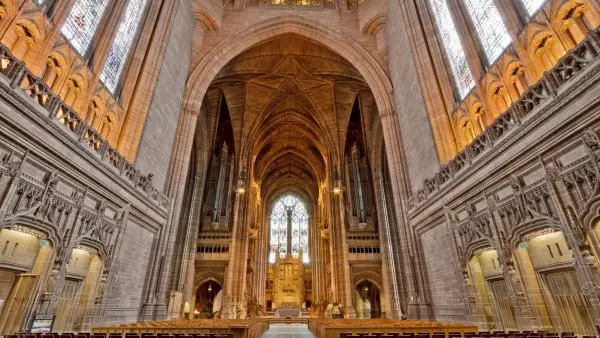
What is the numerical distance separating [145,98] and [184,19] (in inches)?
243

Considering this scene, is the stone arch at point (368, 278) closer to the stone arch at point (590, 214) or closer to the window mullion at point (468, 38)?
the window mullion at point (468, 38)

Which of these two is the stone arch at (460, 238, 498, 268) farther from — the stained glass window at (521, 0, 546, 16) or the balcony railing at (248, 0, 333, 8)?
the balcony railing at (248, 0, 333, 8)

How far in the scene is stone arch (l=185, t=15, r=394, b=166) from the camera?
14.8 m

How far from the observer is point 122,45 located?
10.7m

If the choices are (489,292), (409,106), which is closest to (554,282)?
(489,292)

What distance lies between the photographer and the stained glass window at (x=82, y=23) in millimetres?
8219

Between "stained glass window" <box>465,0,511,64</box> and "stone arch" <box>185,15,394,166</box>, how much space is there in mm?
5485

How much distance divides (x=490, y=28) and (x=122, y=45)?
12.2 metres

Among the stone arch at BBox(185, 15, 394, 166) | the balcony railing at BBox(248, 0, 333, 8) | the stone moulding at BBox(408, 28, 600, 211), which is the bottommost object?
the stone moulding at BBox(408, 28, 600, 211)

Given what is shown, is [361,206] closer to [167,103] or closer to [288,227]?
[167,103]

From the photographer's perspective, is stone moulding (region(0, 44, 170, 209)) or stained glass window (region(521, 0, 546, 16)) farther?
stained glass window (region(521, 0, 546, 16))

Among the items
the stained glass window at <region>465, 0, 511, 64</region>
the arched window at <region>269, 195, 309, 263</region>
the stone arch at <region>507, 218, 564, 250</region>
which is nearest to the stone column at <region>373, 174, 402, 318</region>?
the stone arch at <region>507, 218, 564, 250</region>

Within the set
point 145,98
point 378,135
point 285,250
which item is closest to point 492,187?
point 145,98

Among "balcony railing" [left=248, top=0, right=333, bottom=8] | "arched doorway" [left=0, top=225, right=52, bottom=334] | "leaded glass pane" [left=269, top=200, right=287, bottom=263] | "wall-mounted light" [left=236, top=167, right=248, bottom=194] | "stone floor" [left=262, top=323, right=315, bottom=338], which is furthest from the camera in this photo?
"leaded glass pane" [left=269, top=200, right=287, bottom=263]
